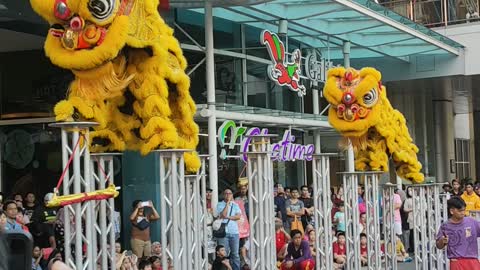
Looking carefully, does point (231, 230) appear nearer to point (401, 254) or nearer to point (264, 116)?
point (264, 116)

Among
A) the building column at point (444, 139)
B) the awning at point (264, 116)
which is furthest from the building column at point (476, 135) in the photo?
the awning at point (264, 116)

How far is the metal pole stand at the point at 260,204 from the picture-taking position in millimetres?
8141

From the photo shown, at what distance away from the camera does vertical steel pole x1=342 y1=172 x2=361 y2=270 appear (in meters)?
10.3

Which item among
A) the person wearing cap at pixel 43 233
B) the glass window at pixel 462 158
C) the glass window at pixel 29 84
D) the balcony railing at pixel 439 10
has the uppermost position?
the balcony railing at pixel 439 10

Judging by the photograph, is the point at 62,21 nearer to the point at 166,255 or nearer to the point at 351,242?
the point at 166,255

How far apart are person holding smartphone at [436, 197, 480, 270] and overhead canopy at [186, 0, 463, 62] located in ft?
20.6

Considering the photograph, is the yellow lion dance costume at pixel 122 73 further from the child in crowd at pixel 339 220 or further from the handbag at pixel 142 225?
the child in crowd at pixel 339 220

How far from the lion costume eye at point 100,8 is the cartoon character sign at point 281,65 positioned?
30.4 feet

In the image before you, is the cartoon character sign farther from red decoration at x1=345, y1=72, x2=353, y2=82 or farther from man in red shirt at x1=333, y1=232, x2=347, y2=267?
red decoration at x1=345, y1=72, x2=353, y2=82

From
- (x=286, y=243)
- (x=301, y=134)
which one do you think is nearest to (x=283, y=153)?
(x=301, y=134)

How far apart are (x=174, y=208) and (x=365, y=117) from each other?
4.63 meters

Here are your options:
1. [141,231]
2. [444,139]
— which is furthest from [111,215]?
[444,139]

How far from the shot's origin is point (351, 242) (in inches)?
408

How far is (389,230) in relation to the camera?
11.2 metres
